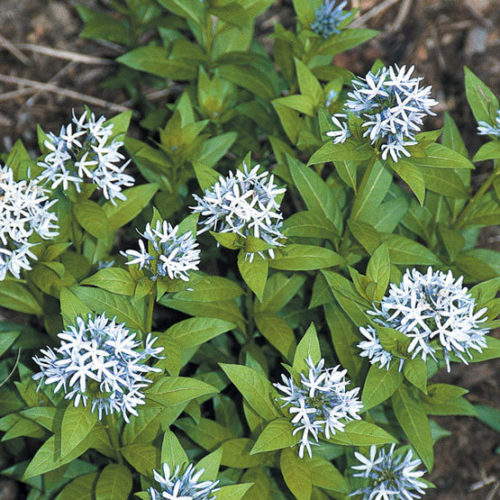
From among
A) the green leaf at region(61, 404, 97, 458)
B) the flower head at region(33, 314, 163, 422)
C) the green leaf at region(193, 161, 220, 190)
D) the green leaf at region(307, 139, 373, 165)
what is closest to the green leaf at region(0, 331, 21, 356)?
the flower head at region(33, 314, 163, 422)

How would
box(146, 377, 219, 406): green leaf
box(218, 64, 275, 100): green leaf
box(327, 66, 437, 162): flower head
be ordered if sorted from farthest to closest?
box(218, 64, 275, 100): green leaf → box(146, 377, 219, 406): green leaf → box(327, 66, 437, 162): flower head

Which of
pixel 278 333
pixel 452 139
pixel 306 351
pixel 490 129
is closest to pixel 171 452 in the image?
pixel 306 351

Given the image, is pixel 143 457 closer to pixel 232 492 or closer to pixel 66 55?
pixel 232 492

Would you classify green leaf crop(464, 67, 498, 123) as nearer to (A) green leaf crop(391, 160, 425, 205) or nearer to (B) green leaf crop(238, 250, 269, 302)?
(A) green leaf crop(391, 160, 425, 205)

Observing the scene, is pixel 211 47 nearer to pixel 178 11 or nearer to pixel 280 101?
pixel 178 11

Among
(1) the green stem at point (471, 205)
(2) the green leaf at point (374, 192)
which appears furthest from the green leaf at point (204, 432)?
(1) the green stem at point (471, 205)

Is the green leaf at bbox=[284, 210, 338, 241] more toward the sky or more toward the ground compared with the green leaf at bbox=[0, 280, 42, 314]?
more toward the sky

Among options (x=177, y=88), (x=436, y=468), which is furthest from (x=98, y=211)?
(x=436, y=468)
